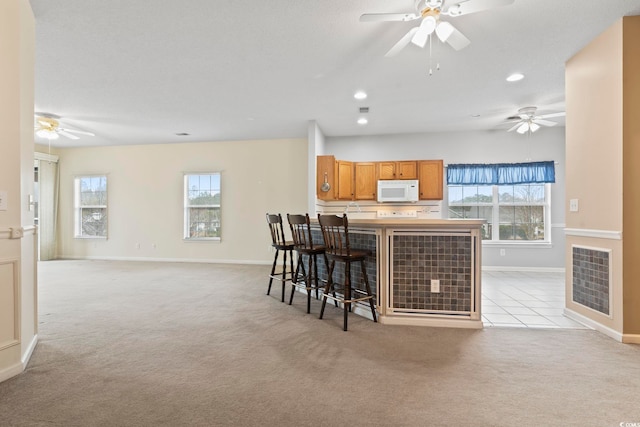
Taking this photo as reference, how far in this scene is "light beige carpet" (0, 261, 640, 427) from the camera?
166 centimetres

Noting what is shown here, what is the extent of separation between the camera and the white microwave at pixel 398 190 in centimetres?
601

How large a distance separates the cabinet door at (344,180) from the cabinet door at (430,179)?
1319 millimetres

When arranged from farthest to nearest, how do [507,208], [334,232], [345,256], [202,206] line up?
1. [202,206]
2. [507,208]
3. [334,232]
4. [345,256]

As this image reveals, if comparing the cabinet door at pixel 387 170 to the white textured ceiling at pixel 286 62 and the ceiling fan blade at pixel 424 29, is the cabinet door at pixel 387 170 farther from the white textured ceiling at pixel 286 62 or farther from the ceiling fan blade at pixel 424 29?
the ceiling fan blade at pixel 424 29

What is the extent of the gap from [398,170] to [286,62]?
3413 millimetres

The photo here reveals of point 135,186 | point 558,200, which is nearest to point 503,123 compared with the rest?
point 558,200

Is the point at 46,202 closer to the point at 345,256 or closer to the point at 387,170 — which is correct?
the point at 387,170

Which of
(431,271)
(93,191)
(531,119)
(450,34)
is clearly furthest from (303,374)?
(93,191)

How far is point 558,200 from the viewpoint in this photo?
6008 millimetres

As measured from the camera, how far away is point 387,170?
20.4 feet

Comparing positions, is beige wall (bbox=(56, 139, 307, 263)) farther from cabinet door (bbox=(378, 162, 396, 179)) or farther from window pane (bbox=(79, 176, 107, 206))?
cabinet door (bbox=(378, 162, 396, 179))

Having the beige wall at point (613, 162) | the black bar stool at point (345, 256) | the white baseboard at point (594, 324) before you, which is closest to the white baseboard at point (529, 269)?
the white baseboard at point (594, 324)

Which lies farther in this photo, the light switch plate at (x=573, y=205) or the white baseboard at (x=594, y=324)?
the light switch plate at (x=573, y=205)

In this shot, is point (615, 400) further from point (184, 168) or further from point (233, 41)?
point (184, 168)
